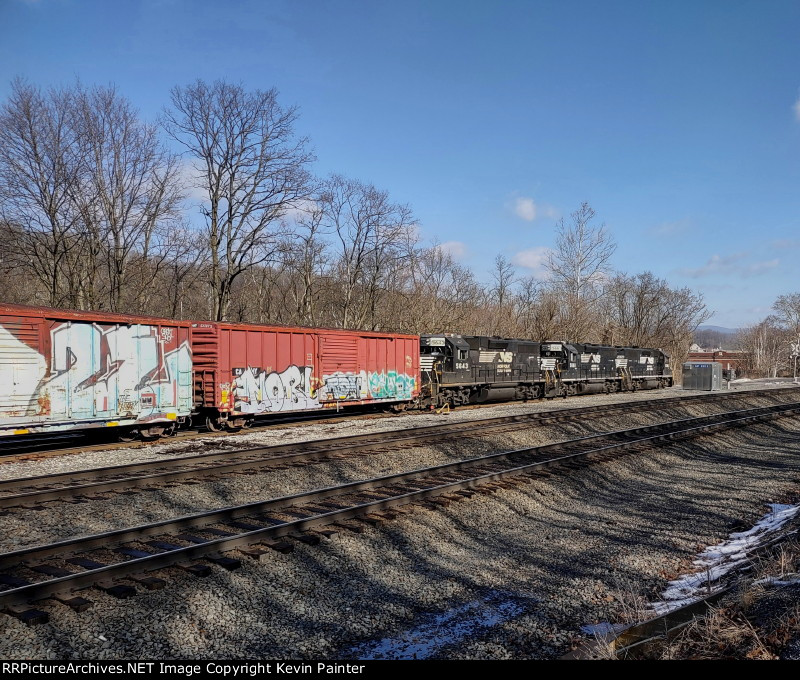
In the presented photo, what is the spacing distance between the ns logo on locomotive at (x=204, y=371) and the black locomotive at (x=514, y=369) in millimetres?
85

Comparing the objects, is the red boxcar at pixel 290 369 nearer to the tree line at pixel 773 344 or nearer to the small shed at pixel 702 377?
the small shed at pixel 702 377

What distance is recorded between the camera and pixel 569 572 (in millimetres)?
7508

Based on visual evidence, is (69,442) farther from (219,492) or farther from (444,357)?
(444,357)

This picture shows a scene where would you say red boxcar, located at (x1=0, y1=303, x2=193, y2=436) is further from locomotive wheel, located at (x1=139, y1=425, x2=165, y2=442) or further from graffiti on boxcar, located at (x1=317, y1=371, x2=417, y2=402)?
graffiti on boxcar, located at (x1=317, y1=371, x2=417, y2=402)

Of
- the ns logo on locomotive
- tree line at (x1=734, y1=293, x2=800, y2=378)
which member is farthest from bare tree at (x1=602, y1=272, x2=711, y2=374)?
the ns logo on locomotive

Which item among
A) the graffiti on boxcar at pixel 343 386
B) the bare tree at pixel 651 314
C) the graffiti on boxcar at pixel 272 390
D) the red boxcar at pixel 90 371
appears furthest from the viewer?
the bare tree at pixel 651 314

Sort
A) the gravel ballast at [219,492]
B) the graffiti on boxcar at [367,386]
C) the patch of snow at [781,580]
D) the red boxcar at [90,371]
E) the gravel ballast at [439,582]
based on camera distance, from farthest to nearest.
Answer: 1. the graffiti on boxcar at [367,386]
2. the red boxcar at [90,371]
3. the gravel ballast at [219,492]
4. the patch of snow at [781,580]
5. the gravel ballast at [439,582]

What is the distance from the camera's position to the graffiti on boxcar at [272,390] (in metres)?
17.9

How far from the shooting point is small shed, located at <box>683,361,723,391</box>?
140 ft

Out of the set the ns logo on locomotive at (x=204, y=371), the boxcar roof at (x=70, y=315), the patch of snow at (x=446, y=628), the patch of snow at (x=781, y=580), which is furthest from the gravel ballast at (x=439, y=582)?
the boxcar roof at (x=70, y=315)

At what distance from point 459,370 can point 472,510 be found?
17.1 m

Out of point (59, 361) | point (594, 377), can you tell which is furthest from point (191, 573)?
point (594, 377)

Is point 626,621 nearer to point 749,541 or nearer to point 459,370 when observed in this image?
point 749,541

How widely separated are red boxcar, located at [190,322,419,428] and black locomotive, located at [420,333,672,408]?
2.28 metres
